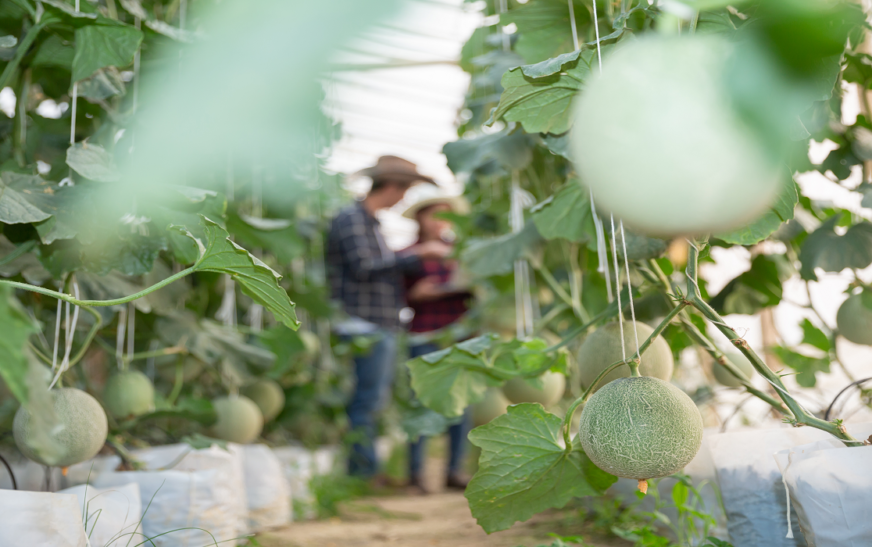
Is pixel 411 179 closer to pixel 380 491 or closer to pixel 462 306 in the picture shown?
pixel 462 306

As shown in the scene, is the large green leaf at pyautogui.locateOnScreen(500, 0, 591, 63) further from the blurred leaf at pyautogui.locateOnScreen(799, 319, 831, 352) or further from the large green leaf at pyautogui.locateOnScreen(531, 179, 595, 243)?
the blurred leaf at pyautogui.locateOnScreen(799, 319, 831, 352)

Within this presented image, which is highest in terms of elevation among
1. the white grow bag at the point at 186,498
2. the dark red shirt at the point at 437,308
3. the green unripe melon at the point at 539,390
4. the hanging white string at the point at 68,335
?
the hanging white string at the point at 68,335

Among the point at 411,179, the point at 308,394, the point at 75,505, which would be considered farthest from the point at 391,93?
the point at 75,505

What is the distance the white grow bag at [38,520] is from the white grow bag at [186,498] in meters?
0.32

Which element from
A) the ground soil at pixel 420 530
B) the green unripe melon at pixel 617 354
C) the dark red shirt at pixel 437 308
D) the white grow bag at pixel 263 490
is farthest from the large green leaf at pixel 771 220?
the dark red shirt at pixel 437 308

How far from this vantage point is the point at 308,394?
8.97 feet

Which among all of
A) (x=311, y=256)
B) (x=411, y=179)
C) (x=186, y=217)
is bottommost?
(x=311, y=256)

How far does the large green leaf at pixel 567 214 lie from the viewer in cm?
123

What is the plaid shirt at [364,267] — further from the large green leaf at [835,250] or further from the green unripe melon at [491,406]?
the large green leaf at [835,250]

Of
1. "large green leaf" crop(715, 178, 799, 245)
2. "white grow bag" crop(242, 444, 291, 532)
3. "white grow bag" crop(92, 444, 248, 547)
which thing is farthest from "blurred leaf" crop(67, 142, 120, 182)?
"white grow bag" crop(242, 444, 291, 532)

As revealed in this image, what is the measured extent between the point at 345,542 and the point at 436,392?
84 cm

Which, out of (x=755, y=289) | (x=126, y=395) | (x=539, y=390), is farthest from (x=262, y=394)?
(x=755, y=289)

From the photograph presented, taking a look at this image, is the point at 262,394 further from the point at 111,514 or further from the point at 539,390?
the point at 539,390

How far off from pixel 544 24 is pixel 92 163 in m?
0.91
